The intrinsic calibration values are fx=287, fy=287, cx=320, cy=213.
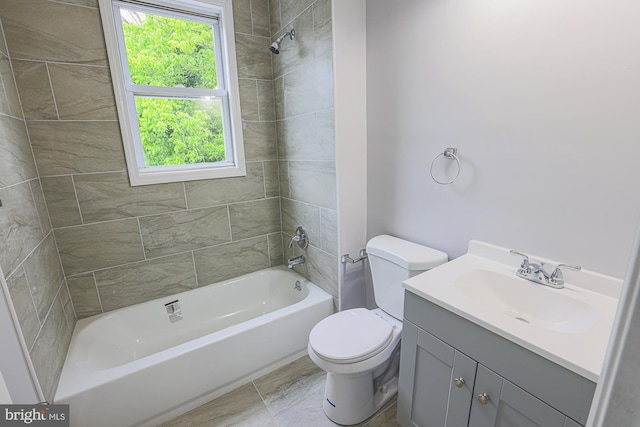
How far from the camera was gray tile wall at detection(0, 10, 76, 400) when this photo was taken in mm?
1198

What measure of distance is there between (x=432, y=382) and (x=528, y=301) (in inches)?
20.6

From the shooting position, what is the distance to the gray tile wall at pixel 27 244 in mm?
1198

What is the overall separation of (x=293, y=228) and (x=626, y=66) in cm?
202

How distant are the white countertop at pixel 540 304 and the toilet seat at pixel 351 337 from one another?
0.40 m

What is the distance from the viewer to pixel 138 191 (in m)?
1.96

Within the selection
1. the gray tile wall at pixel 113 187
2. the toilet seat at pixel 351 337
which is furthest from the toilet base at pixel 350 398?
the gray tile wall at pixel 113 187

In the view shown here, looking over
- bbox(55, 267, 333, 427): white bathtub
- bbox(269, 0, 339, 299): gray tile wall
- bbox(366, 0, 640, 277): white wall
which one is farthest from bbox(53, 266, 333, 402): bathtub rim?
bbox(366, 0, 640, 277): white wall

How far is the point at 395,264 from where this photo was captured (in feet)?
5.09

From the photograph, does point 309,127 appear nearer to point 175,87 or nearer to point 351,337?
point 175,87

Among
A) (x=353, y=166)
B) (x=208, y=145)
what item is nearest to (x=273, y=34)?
(x=208, y=145)

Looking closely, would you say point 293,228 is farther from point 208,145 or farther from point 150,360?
point 150,360

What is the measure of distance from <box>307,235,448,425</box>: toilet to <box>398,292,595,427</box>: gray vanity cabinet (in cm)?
19

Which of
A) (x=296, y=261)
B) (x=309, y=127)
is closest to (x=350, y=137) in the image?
(x=309, y=127)

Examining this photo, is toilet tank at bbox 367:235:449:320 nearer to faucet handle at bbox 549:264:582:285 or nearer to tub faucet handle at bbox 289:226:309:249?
faucet handle at bbox 549:264:582:285
